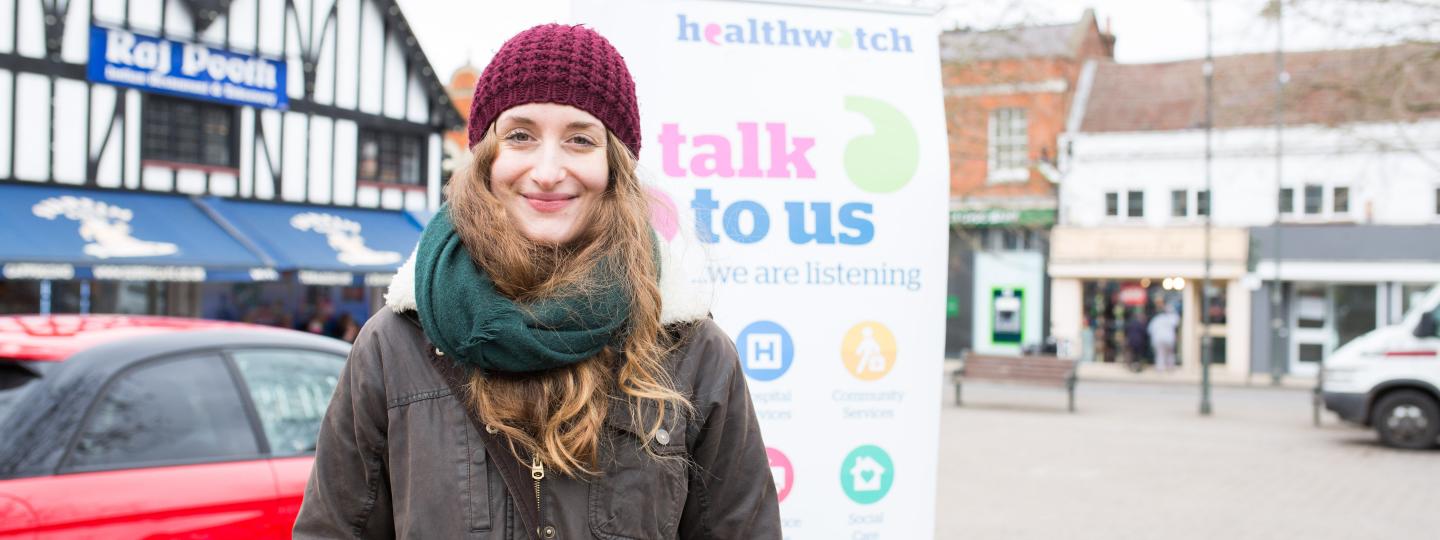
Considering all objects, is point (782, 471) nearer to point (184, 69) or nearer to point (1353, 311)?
point (184, 69)

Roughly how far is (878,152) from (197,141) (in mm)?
15729

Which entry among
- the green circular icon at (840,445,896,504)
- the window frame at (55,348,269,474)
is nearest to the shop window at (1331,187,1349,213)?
the green circular icon at (840,445,896,504)

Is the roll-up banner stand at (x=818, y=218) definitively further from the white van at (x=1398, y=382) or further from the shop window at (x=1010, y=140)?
the shop window at (x=1010, y=140)

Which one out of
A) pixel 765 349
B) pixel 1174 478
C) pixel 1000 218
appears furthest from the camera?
pixel 1000 218

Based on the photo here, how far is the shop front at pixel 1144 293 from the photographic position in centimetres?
2672

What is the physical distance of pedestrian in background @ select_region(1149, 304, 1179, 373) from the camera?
2659 cm

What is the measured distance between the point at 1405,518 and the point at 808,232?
7.46m

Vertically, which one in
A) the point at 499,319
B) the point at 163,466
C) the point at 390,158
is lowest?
the point at 163,466

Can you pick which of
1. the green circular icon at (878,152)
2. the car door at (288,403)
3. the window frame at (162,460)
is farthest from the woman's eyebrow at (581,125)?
the car door at (288,403)

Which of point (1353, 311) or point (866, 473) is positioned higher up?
point (1353, 311)

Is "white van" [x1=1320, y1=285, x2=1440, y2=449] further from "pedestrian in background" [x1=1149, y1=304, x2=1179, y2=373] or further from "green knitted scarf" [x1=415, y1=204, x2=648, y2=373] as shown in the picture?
"pedestrian in background" [x1=1149, y1=304, x2=1179, y2=373]

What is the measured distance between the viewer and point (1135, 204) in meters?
28.1

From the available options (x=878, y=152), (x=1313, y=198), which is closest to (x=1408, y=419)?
(x=878, y=152)

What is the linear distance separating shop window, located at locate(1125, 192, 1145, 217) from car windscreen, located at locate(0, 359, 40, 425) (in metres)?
27.7
